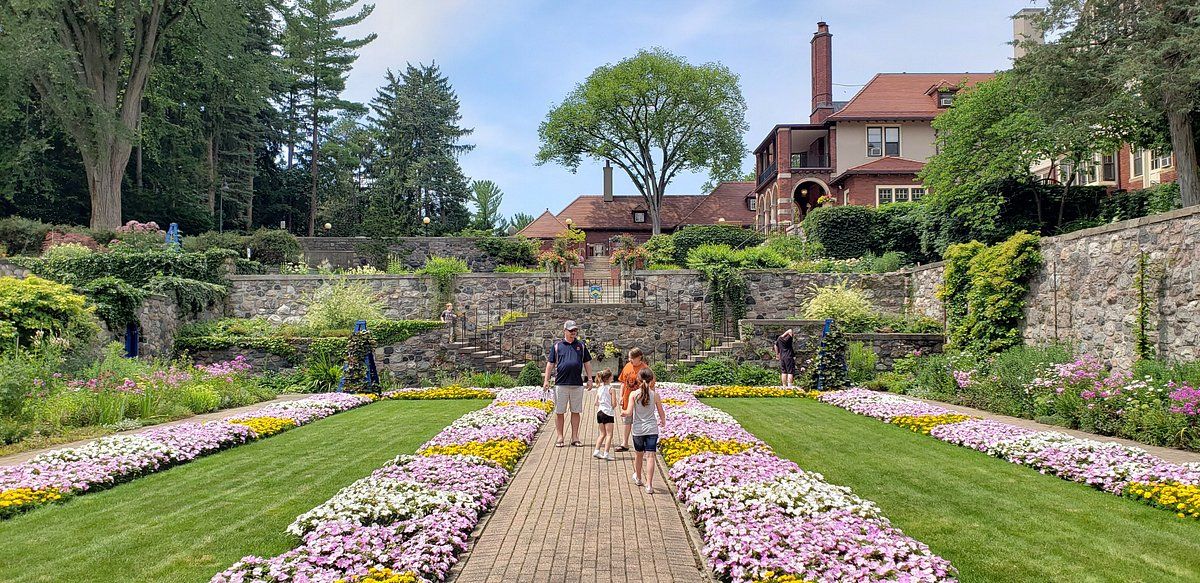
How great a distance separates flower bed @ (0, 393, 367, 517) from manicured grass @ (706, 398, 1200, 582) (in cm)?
770

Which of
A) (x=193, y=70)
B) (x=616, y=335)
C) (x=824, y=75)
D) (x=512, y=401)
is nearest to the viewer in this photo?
(x=512, y=401)

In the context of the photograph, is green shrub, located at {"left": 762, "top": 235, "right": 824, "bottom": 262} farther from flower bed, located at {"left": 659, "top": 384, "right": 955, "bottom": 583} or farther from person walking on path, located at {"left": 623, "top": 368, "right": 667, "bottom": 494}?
person walking on path, located at {"left": 623, "top": 368, "right": 667, "bottom": 494}

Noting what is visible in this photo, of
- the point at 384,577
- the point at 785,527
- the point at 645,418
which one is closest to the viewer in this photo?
the point at 384,577

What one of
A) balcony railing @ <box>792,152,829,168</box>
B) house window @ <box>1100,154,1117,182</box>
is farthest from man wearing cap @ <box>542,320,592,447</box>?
balcony railing @ <box>792,152,829,168</box>

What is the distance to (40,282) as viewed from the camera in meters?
14.5

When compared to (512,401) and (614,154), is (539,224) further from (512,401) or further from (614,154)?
(512,401)

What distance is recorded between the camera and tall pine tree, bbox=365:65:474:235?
47719mm

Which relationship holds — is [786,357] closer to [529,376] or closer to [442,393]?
[529,376]

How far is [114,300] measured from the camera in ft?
56.9

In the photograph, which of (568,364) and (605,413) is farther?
(568,364)

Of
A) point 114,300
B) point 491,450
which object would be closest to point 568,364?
point 491,450

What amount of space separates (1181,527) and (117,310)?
64.4ft

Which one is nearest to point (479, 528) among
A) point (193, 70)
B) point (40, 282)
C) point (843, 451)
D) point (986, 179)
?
point (843, 451)

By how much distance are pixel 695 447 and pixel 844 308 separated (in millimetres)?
13778
